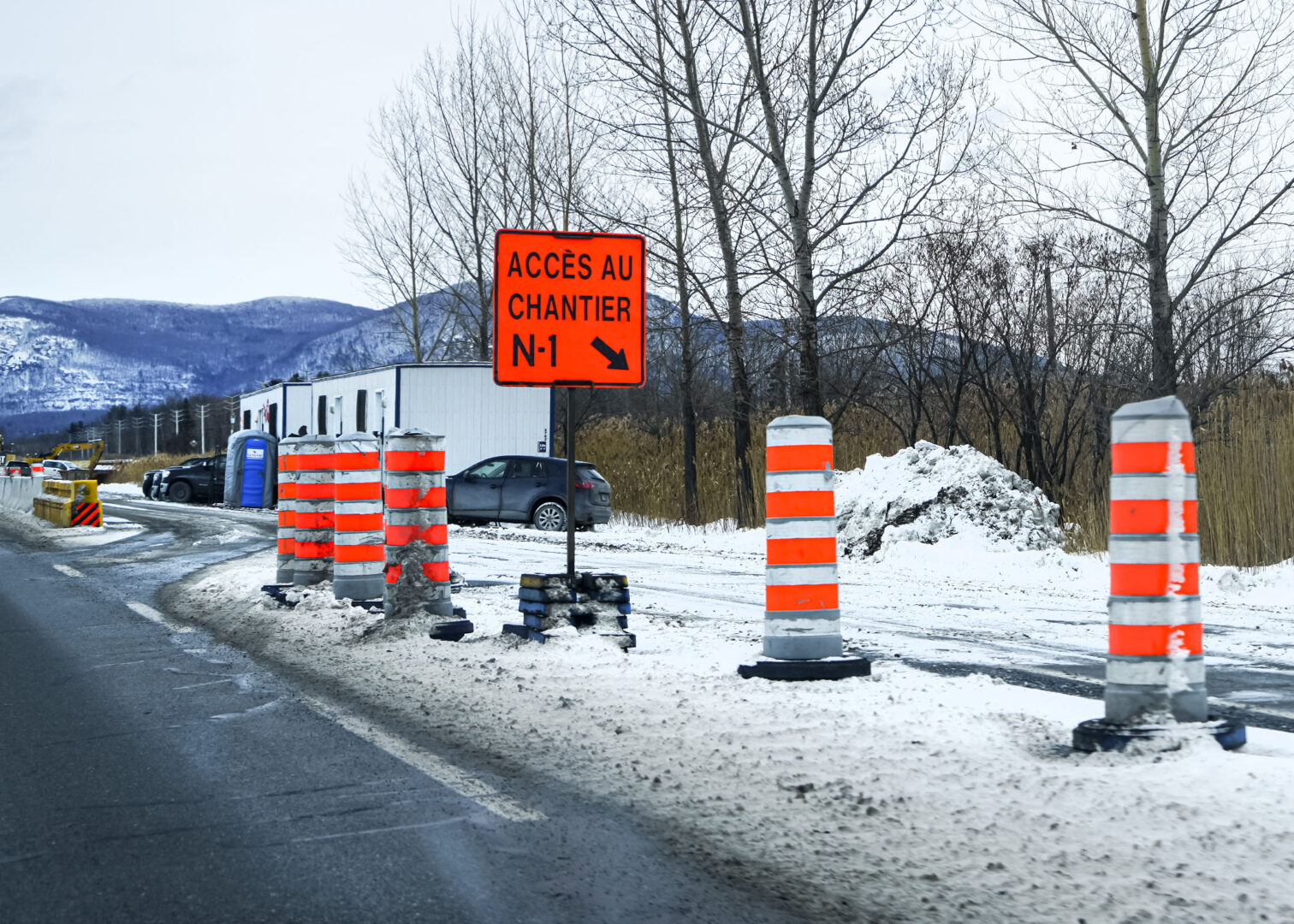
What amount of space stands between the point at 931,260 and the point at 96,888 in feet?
59.8

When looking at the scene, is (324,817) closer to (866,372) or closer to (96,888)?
(96,888)

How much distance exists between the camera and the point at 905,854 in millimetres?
3756

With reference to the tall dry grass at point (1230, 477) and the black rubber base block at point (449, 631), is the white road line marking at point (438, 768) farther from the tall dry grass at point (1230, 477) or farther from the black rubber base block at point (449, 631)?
the tall dry grass at point (1230, 477)

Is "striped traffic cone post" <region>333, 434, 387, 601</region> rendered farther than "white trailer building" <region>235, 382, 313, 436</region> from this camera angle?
No

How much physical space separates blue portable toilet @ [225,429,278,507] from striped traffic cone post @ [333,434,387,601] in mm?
25226

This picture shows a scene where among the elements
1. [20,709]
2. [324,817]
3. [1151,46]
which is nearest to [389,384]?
[1151,46]

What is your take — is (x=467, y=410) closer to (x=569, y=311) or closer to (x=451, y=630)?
(x=451, y=630)

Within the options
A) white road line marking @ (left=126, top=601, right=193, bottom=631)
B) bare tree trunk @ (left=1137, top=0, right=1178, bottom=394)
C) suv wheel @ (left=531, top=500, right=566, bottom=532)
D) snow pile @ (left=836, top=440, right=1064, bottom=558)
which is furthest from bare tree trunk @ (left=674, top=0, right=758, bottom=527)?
white road line marking @ (left=126, top=601, right=193, bottom=631)

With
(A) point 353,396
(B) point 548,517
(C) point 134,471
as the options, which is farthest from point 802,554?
(C) point 134,471

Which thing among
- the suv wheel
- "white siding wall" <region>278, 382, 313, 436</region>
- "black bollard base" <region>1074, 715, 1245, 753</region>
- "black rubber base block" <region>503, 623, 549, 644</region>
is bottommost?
"black rubber base block" <region>503, 623, 549, 644</region>

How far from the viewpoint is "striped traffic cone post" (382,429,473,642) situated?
888cm

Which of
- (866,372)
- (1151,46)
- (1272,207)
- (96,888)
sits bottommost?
(96,888)

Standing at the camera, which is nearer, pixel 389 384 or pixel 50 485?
pixel 50 485

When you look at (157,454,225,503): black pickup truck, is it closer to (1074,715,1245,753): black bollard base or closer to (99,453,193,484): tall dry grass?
(1074,715,1245,753): black bollard base
